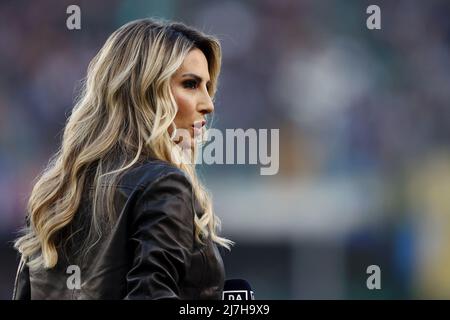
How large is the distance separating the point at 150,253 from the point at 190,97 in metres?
0.43

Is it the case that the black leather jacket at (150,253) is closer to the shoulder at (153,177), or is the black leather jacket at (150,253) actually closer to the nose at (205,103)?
the shoulder at (153,177)

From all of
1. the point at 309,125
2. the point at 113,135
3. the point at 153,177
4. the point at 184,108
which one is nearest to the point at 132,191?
the point at 153,177

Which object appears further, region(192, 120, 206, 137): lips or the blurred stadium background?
the blurred stadium background

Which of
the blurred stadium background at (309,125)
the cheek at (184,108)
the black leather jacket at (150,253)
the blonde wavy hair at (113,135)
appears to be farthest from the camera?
the blurred stadium background at (309,125)

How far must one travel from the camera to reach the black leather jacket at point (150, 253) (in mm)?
1267

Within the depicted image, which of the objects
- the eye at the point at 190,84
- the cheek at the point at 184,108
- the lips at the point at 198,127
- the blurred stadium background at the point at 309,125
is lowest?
the lips at the point at 198,127

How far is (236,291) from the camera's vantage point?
1489 mm

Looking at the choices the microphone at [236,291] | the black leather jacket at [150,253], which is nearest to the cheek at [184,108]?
the black leather jacket at [150,253]

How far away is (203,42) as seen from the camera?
168 centimetres

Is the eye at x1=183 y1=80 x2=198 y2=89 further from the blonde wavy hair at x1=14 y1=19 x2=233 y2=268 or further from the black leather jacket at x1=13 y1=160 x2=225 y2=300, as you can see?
the black leather jacket at x1=13 y1=160 x2=225 y2=300

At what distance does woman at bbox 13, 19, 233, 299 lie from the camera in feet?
4.31

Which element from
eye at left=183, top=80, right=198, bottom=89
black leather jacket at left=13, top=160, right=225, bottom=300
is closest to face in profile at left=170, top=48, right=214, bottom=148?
eye at left=183, top=80, right=198, bottom=89

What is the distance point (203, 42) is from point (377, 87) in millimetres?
3771
